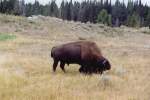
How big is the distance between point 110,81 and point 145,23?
320ft

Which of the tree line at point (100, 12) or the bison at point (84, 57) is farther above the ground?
the bison at point (84, 57)

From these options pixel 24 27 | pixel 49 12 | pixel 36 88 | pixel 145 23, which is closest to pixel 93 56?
pixel 36 88

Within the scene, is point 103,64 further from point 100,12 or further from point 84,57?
point 100,12

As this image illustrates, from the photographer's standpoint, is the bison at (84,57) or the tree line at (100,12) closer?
the bison at (84,57)

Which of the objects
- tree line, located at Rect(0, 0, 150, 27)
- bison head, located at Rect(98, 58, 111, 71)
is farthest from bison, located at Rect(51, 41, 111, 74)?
tree line, located at Rect(0, 0, 150, 27)

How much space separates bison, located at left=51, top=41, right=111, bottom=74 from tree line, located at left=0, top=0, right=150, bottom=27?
251 feet

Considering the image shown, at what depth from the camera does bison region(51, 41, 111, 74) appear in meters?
15.6

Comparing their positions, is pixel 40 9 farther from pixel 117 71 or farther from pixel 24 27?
pixel 117 71

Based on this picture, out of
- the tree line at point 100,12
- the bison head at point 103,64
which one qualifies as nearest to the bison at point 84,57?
the bison head at point 103,64

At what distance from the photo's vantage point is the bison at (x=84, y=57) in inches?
613

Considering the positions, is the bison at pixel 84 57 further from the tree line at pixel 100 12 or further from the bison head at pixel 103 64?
the tree line at pixel 100 12

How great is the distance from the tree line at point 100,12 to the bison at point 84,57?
76.6m

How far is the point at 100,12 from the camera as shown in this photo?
10200 centimetres

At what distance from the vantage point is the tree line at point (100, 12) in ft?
332
